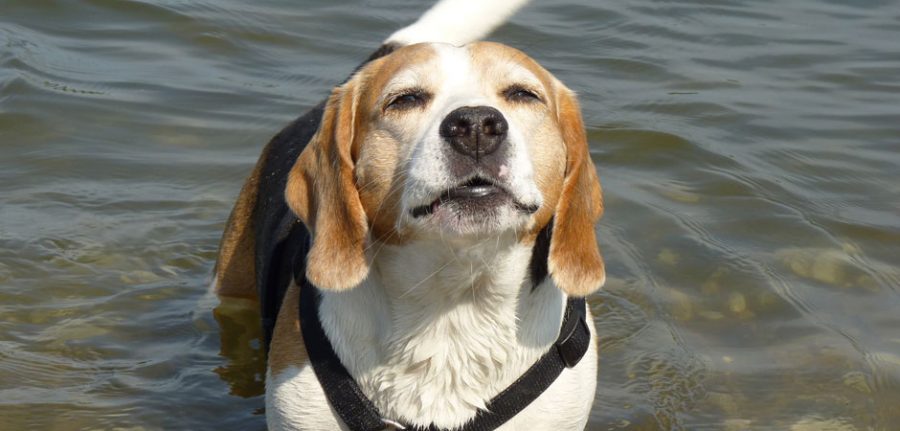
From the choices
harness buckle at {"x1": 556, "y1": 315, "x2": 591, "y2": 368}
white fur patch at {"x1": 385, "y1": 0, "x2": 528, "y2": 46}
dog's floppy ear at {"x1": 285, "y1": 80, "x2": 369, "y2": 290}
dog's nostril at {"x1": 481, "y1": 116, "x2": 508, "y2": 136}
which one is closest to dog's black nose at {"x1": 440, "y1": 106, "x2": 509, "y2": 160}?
dog's nostril at {"x1": 481, "y1": 116, "x2": 508, "y2": 136}

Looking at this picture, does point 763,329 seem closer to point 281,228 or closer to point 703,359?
point 703,359

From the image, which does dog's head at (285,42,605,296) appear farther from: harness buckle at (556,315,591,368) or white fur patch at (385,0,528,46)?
white fur patch at (385,0,528,46)

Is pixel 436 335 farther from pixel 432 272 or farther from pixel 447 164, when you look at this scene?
pixel 447 164

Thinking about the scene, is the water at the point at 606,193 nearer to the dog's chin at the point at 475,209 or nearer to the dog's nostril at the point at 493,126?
the dog's chin at the point at 475,209

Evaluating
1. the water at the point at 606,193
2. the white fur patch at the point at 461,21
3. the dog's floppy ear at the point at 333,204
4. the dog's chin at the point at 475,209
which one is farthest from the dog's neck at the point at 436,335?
the white fur patch at the point at 461,21

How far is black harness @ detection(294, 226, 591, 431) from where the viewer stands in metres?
4.13

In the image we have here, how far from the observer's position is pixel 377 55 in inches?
208

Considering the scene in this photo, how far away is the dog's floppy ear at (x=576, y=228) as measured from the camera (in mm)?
4020

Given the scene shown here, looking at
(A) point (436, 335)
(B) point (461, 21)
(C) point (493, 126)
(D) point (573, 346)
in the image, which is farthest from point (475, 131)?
(B) point (461, 21)

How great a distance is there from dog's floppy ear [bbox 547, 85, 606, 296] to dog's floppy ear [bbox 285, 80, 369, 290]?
23.8 inches

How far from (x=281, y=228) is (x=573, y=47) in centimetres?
564

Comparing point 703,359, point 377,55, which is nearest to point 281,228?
point 377,55

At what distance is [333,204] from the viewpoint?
13.2ft

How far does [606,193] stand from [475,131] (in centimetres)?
409
